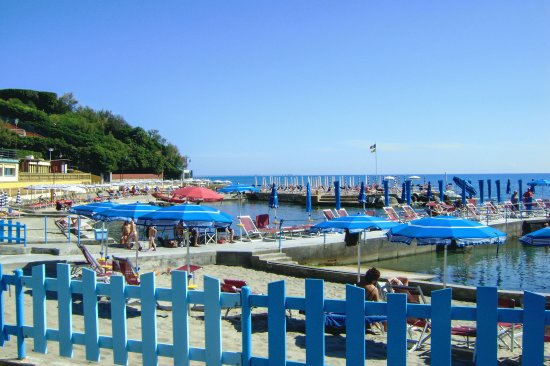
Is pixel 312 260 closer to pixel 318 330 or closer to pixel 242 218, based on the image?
pixel 242 218

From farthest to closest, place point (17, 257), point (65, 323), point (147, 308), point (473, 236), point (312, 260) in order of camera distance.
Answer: point (312, 260)
point (17, 257)
point (473, 236)
point (65, 323)
point (147, 308)

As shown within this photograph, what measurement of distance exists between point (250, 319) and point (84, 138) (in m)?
91.4

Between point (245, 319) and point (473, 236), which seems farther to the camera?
point (473, 236)

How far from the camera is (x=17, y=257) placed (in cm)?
1452

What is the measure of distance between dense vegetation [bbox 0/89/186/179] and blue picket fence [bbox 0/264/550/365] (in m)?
76.8

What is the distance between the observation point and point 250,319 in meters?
4.98

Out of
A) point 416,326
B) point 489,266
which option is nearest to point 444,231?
point 416,326

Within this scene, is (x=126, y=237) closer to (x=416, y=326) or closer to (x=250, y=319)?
(x=416, y=326)

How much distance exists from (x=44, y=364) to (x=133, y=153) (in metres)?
93.1

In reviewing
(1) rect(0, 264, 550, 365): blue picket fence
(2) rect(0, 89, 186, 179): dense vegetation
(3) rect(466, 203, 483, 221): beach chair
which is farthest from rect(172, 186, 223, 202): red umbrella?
(2) rect(0, 89, 186, 179): dense vegetation

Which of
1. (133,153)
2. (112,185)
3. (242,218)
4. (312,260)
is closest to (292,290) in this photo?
(312,260)

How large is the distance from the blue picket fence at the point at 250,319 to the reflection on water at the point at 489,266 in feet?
38.3

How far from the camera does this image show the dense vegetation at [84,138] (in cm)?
8175

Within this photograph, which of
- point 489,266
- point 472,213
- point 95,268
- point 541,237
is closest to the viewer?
point 541,237
